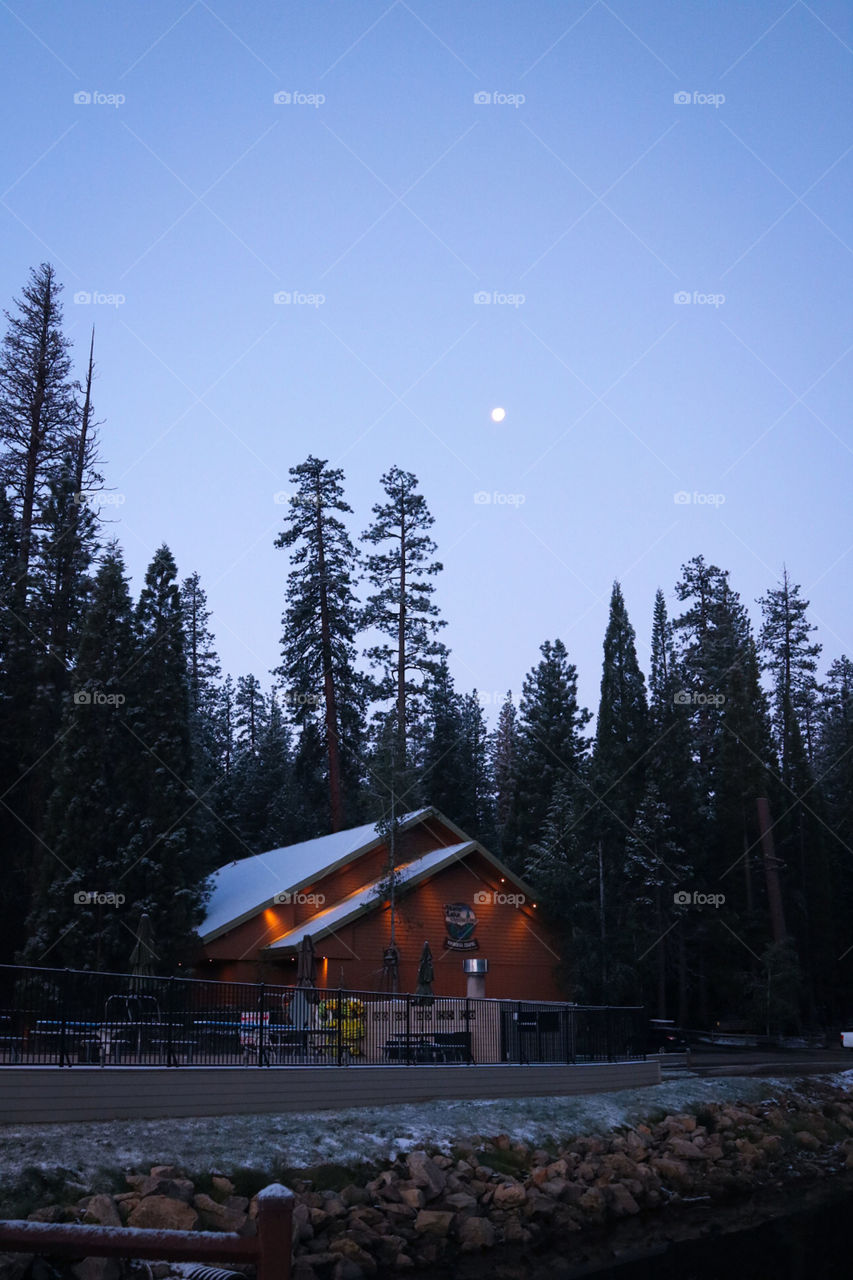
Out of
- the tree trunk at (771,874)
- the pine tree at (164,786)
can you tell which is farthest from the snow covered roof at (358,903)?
the tree trunk at (771,874)

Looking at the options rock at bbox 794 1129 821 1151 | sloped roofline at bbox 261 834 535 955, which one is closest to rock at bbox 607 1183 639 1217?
rock at bbox 794 1129 821 1151

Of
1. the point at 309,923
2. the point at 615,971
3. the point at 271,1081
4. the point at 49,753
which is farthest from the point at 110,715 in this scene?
the point at 271,1081

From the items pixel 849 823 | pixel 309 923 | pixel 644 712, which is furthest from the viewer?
pixel 849 823

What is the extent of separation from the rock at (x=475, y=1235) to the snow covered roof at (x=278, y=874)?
1851 centimetres

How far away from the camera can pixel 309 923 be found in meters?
34.2

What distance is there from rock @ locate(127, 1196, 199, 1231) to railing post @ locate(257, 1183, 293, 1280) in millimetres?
10701

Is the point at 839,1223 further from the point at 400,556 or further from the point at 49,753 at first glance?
the point at 400,556

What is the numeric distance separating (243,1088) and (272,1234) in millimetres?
14658

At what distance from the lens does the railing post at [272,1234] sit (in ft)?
12.6

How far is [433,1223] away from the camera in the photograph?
15984mm

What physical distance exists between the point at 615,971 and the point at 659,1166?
16371 millimetres

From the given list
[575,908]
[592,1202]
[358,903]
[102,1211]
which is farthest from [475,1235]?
[575,908]

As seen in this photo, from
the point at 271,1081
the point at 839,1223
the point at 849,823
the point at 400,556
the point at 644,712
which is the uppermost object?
the point at 400,556

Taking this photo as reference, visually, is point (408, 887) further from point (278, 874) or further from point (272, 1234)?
point (272, 1234)
